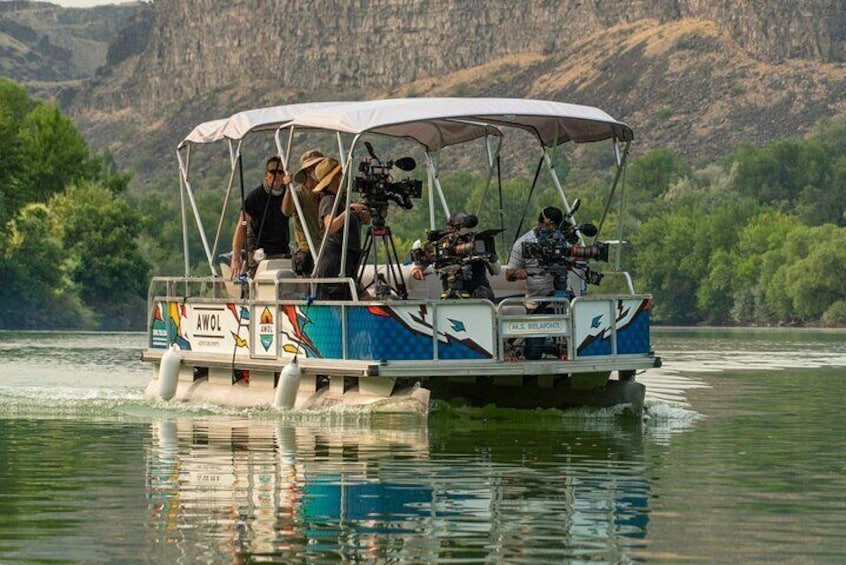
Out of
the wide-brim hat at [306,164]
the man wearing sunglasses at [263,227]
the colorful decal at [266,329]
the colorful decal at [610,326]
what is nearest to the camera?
the colorful decal at [610,326]

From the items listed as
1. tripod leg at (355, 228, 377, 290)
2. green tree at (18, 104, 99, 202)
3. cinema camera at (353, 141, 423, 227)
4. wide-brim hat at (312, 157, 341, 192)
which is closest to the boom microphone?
cinema camera at (353, 141, 423, 227)

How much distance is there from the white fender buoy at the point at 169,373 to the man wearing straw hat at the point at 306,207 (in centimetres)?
274

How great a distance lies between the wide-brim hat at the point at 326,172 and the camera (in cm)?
2395

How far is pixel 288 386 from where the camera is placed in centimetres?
2347

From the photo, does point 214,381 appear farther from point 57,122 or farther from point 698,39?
point 698,39

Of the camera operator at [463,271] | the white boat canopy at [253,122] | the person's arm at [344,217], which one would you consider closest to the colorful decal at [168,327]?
the white boat canopy at [253,122]

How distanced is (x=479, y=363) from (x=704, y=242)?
340ft

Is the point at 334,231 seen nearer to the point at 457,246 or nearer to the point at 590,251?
the point at 457,246

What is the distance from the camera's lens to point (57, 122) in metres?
102

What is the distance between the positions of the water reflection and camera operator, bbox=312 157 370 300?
61.8 inches

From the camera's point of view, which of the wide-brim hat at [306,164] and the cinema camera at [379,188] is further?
the wide-brim hat at [306,164]

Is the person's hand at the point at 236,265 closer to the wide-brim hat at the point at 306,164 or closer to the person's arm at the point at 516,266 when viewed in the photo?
the wide-brim hat at the point at 306,164

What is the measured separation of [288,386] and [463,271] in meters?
2.19

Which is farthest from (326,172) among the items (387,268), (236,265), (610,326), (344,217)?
(610,326)
